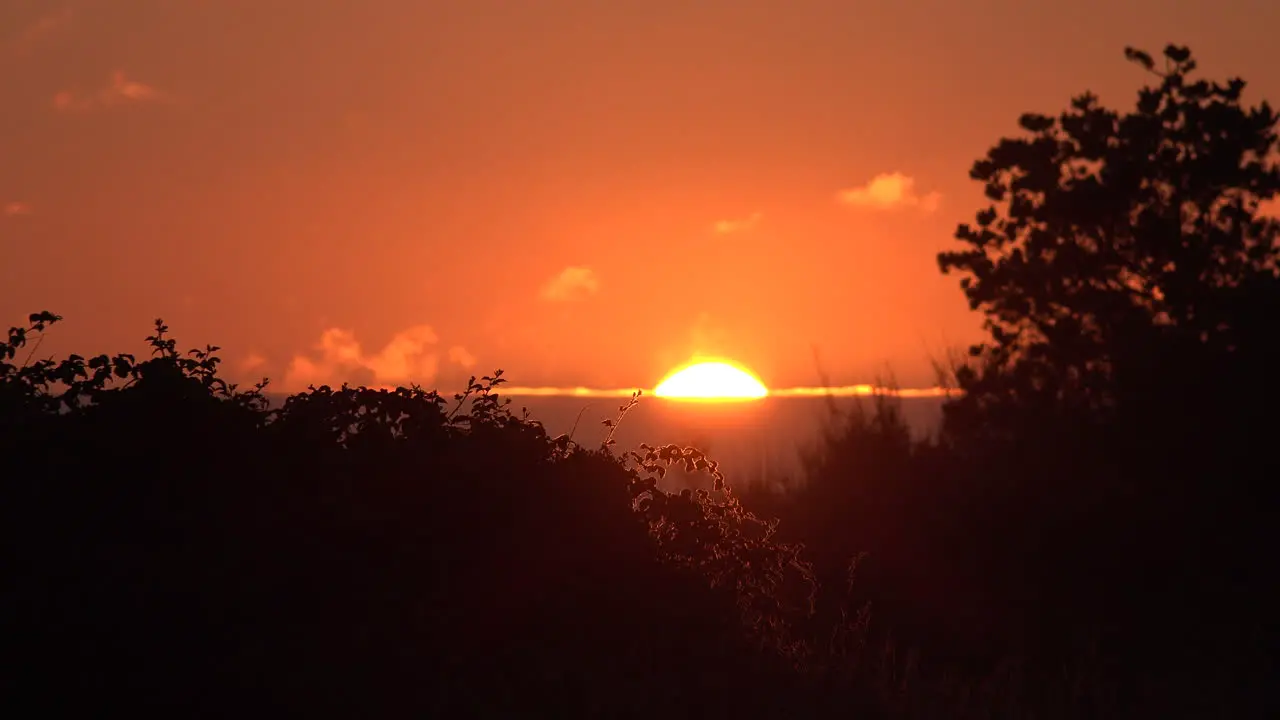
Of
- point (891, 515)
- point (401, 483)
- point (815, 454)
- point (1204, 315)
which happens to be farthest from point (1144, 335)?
point (401, 483)

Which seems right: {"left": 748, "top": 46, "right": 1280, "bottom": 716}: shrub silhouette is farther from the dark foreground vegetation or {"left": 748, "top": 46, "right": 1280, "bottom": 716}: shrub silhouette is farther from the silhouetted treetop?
the dark foreground vegetation

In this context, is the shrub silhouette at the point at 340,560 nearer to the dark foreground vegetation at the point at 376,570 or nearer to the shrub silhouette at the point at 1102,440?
the dark foreground vegetation at the point at 376,570

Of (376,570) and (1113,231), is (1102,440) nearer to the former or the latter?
(1113,231)

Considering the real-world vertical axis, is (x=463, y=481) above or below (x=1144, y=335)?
below

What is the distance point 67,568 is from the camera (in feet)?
23.8

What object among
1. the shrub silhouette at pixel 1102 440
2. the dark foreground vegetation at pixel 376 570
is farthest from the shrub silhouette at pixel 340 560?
the shrub silhouette at pixel 1102 440

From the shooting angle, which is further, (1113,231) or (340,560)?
(1113,231)

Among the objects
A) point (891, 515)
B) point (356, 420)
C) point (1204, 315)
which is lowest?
point (891, 515)

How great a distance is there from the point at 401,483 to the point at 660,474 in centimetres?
209

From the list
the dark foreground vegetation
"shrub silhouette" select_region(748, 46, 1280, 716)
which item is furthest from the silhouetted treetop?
the dark foreground vegetation

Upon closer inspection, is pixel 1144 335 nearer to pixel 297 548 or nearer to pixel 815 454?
pixel 815 454

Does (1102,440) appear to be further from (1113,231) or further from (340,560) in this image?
(340,560)

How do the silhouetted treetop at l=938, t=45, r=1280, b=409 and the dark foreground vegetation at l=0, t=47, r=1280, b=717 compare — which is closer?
the dark foreground vegetation at l=0, t=47, r=1280, b=717

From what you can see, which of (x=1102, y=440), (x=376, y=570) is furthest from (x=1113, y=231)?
(x=376, y=570)
